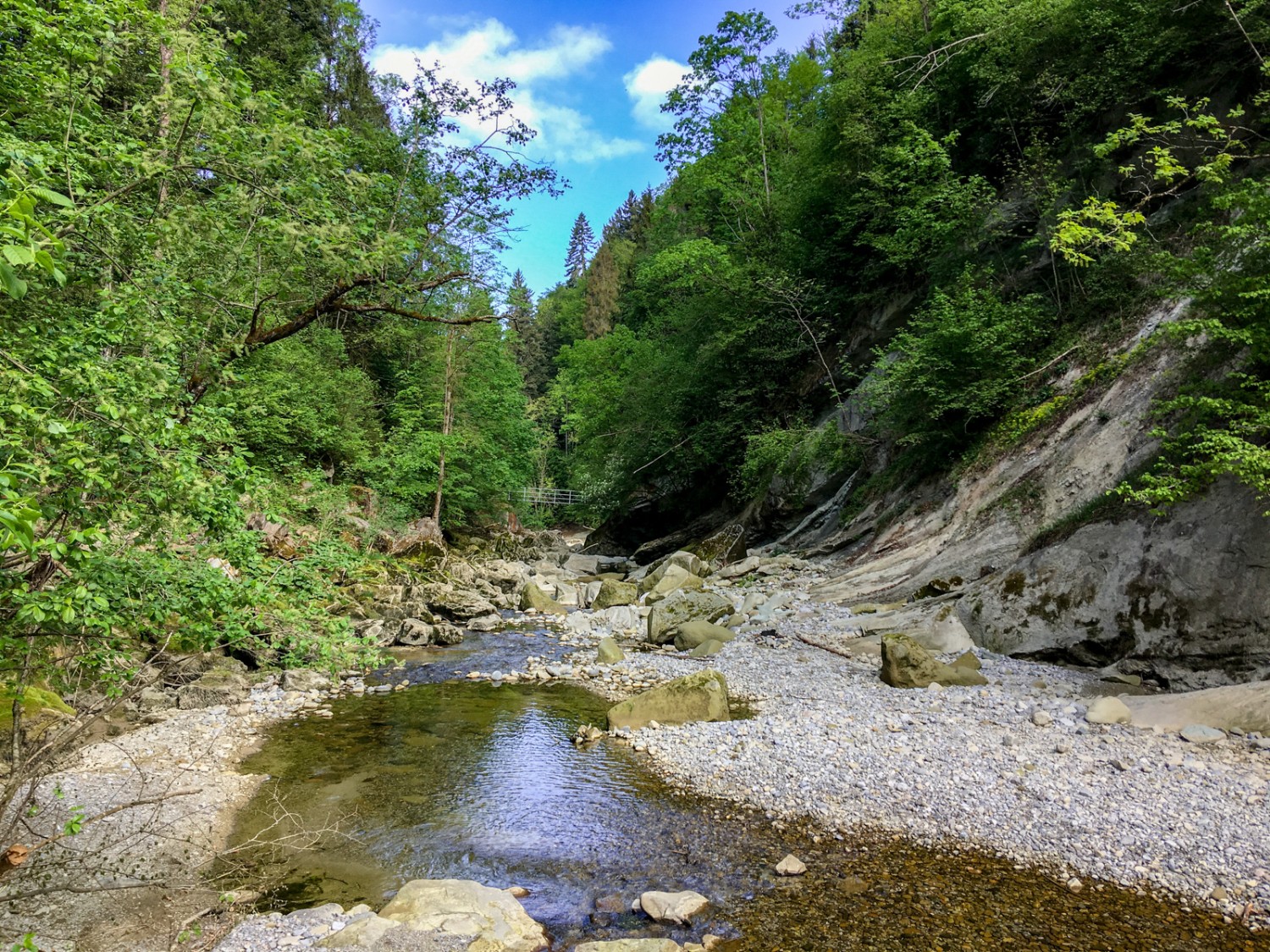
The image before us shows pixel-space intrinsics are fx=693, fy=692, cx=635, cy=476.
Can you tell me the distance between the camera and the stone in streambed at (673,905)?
5.22 m

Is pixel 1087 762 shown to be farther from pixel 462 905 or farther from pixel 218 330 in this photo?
pixel 218 330

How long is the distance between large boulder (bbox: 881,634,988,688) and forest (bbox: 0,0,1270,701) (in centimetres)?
321

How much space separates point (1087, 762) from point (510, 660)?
9.83 m

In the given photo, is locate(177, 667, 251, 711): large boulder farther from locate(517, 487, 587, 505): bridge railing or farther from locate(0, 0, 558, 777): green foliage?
locate(517, 487, 587, 505): bridge railing

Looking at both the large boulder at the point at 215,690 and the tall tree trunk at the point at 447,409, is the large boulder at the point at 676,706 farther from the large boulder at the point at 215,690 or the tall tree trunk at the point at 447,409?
the tall tree trunk at the point at 447,409

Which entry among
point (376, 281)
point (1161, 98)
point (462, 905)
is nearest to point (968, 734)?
point (462, 905)

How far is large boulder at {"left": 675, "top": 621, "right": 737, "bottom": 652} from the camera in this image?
552 inches

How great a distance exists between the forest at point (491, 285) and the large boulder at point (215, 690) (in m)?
2.88

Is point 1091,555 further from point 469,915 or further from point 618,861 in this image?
point 469,915

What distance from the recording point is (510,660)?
1374 centimetres

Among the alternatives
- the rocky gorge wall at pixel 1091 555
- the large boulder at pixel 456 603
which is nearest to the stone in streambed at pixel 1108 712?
the rocky gorge wall at pixel 1091 555

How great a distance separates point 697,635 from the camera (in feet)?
46.3

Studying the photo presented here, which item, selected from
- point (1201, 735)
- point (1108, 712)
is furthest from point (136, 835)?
point (1201, 735)

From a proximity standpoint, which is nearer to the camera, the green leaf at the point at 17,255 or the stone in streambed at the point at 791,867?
the green leaf at the point at 17,255
